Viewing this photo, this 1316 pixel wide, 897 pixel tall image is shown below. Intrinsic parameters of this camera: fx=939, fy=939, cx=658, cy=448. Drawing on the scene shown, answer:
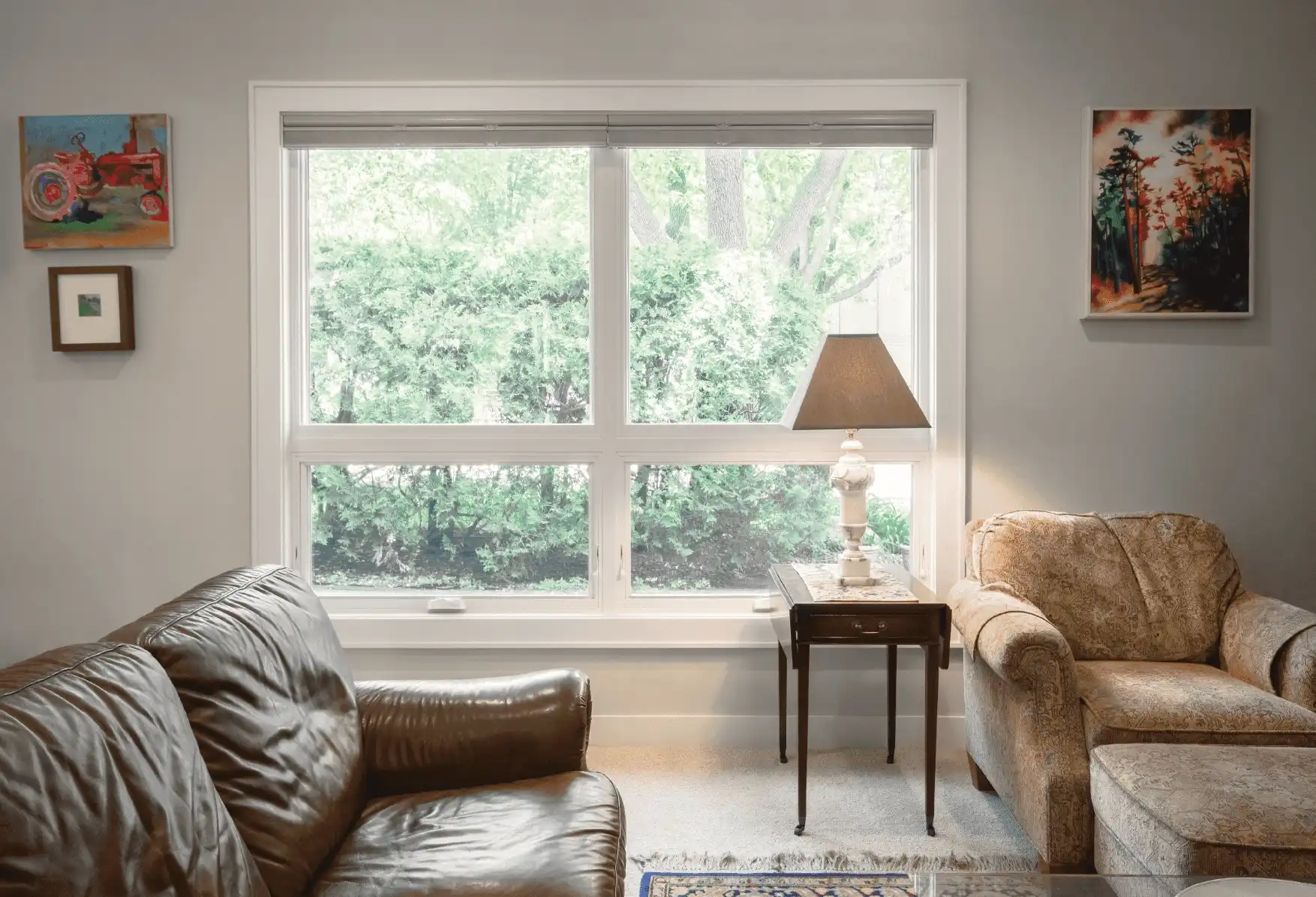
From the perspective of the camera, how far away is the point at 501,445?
3.36 m

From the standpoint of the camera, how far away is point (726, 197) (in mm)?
3352

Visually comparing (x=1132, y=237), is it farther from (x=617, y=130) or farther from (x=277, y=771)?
(x=277, y=771)

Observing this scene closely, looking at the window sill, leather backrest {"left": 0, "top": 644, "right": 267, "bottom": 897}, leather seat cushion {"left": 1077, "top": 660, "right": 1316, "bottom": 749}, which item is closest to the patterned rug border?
leather seat cushion {"left": 1077, "top": 660, "right": 1316, "bottom": 749}

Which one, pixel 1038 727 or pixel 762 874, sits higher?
pixel 1038 727

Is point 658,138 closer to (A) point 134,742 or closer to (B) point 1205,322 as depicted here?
(B) point 1205,322

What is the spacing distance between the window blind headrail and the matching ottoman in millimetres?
2112

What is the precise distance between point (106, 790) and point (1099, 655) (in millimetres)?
2587

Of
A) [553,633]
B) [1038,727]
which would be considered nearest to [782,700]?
[553,633]

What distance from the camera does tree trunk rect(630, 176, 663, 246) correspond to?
3.35 meters

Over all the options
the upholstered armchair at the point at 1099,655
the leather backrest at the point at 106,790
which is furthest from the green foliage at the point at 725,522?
the leather backrest at the point at 106,790

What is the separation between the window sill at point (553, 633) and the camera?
130 inches

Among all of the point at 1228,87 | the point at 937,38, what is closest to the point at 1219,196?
the point at 1228,87

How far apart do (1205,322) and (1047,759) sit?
178 cm

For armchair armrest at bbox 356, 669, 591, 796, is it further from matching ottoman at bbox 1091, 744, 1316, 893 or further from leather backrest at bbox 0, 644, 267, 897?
matching ottoman at bbox 1091, 744, 1316, 893
